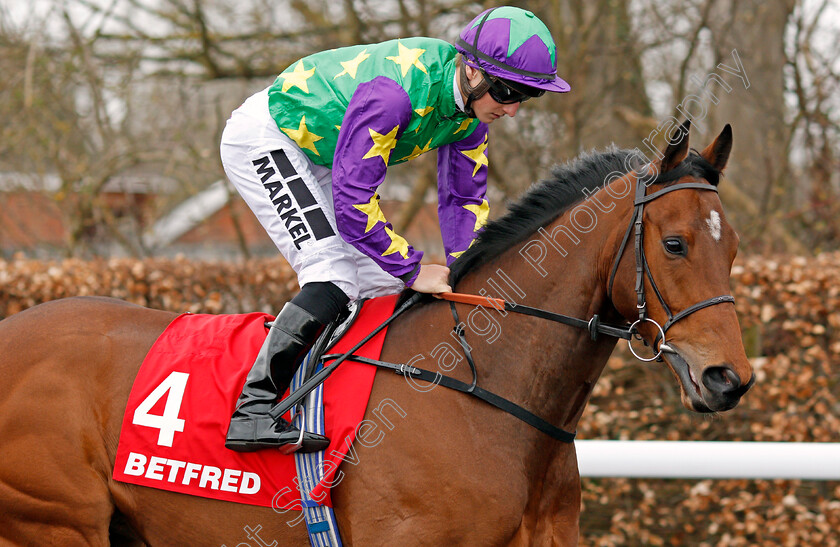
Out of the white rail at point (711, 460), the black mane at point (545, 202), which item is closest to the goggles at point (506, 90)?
the black mane at point (545, 202)

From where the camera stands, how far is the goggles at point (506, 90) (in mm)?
2350

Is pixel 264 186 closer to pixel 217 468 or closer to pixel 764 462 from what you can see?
pixel 217 468

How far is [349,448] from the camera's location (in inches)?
87.6

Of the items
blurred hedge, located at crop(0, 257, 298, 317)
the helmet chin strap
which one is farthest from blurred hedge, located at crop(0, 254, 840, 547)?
the helmet chin strap

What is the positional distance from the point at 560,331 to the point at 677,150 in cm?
63

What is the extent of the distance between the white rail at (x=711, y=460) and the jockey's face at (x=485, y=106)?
164 cm

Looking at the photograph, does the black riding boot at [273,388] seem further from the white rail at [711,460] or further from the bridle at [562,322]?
the white rail at [711,460]

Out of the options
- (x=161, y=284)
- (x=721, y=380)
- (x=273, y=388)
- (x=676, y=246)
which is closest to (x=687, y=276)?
(x=676, y=246)

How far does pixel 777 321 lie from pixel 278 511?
10.5 ft

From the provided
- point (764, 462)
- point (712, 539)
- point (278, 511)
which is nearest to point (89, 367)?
point (278, 511)

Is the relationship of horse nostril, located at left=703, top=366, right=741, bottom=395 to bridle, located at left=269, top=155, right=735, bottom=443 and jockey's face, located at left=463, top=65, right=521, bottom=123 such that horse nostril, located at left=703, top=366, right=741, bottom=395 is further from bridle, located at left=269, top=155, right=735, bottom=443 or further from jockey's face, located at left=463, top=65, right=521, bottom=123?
jockey's face, located at left=463, top=65, right=521, bottom=123

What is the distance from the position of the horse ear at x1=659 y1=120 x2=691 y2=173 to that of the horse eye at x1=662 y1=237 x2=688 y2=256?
9.1 inches

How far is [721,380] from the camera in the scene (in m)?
1.96

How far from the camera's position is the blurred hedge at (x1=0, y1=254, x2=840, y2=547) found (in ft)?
13.5
